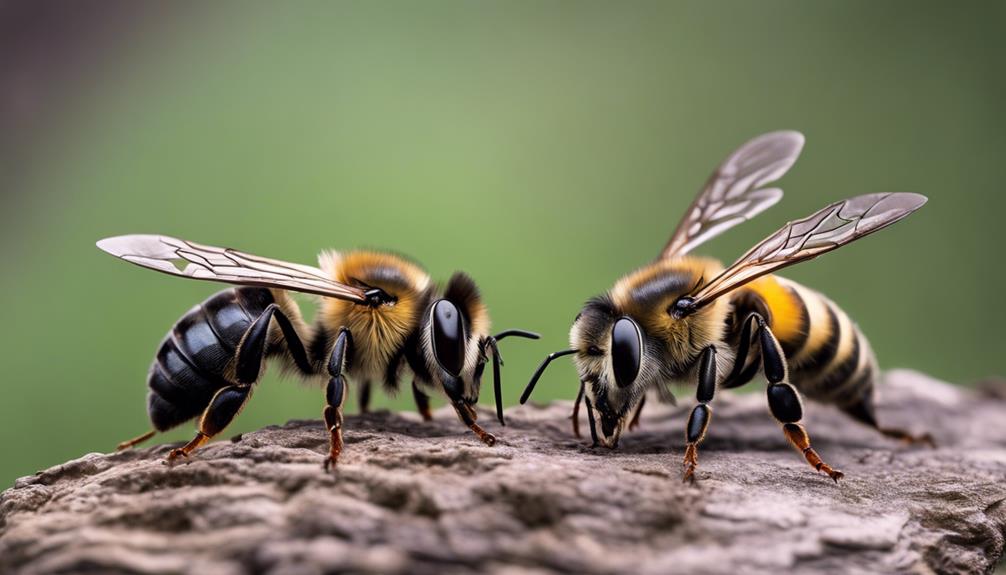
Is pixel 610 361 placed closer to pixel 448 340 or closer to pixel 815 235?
pixel 448 340

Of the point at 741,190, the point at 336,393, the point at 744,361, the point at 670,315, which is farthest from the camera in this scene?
the point at 741,190

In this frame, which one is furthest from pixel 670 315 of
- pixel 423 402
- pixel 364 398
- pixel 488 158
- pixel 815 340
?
pixel 488 158

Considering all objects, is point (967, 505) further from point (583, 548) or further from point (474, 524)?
point (474, 524)

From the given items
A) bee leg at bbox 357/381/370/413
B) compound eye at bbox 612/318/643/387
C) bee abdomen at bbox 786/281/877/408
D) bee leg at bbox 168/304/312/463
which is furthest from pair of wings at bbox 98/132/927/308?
bee leg at bbox 357/381/370/413

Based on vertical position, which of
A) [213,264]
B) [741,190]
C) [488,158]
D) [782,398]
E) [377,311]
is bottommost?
[782,398]

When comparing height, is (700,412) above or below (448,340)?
below

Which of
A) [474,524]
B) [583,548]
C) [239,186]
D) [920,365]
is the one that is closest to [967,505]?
[583,548]
